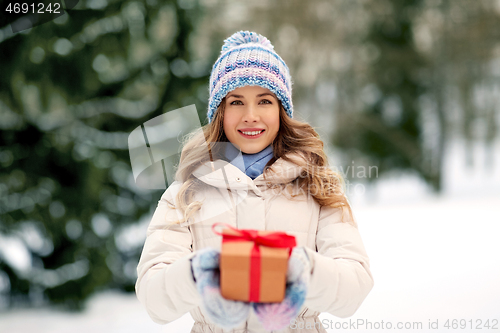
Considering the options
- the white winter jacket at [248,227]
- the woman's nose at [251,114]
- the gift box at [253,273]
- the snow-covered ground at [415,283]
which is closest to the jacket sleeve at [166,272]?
the white winter jacket at [248,227]

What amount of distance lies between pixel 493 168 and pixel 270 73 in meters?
7.70

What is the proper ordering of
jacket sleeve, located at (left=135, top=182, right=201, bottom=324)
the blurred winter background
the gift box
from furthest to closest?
the blurred winter background, jacket sleeve, located at (left=135, top=182, right=201, bottom=324), the gift box

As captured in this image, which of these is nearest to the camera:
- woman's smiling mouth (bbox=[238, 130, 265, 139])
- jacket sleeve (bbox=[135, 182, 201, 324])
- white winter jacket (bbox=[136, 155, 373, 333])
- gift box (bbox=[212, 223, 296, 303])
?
gift box (bbox=[212, 223, 296, 303])

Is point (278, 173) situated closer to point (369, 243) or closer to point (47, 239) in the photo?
point (47, 239)

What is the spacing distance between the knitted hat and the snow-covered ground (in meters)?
1.69

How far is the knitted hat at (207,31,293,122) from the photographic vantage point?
1.43 metres

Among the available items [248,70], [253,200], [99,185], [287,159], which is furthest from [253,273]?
[99,185]

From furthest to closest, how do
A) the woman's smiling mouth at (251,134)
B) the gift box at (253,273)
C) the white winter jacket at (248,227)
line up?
the woman's smiling mouth at (251,134) < the white winter jacket at (248,227) < the gift box at (253,273)

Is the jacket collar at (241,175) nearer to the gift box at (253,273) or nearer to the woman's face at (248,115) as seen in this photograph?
the woman's face at (248,115)

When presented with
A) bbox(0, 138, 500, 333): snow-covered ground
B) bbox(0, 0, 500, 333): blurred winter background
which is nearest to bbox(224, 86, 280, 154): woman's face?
bbox(0, 0, 500, 333): blurred winter background

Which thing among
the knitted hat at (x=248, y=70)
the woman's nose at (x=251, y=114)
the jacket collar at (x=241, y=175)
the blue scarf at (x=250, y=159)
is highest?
the knitted hat at (x=248, y=70)

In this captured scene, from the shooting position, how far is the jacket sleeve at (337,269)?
109 cm

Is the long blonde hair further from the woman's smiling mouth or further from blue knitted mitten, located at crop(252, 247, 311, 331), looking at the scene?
blue knitted mitten, located at crop(252, 247, 311, 331)

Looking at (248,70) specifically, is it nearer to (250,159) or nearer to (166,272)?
(250,159)
